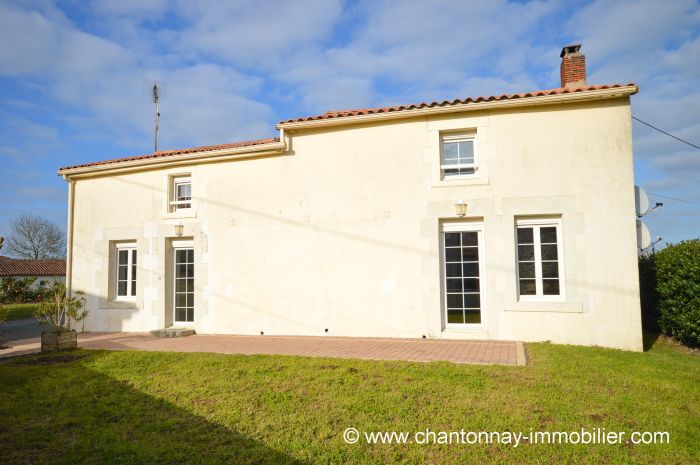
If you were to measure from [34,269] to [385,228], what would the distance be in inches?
1582

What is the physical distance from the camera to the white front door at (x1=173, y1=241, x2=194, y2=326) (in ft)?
34.3

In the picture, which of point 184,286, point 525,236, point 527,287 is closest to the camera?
point 527,287

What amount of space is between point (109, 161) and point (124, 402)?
8.33m

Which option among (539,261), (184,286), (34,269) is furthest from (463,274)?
(34,269)

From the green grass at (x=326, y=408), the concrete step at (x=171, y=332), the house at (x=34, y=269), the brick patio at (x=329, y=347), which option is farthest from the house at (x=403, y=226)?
the house at (x=34, y=269)

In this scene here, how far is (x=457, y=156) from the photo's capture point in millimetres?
8789

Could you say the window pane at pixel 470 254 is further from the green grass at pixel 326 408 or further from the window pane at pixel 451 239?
the green grass at pixel 326 408

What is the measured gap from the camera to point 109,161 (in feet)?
36.7

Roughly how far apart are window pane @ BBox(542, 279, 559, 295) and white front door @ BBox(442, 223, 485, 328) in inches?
45.4

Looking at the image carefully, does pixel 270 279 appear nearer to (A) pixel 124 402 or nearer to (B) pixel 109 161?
(A) pixel 124 402

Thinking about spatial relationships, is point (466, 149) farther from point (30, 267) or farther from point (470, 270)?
point (30, 267)

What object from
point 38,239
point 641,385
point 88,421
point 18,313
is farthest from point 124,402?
point 38,239

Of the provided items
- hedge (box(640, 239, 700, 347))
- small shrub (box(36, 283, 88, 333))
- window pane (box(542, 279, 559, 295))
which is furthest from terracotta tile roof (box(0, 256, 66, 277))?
hedge (box(640, 239, 700, 347))

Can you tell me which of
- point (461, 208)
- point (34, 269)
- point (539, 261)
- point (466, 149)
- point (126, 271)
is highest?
point (466, 149)
